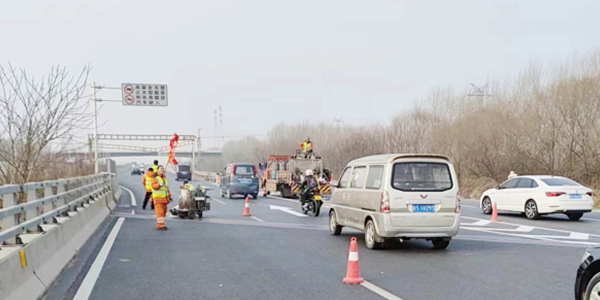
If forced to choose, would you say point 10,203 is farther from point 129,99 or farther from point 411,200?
point 129,99

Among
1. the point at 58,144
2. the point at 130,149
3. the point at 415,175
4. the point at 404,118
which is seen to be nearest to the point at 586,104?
the point at 404,118

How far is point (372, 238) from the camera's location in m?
11.0

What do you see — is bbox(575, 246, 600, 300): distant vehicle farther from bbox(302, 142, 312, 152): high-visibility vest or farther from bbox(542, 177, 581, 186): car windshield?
bbox(302, 142, 312, 152): high-visibility vest

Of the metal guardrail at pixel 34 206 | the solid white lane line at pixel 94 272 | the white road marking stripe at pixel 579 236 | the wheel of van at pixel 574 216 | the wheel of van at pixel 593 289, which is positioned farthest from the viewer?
the wheel of van at pixel 574 216

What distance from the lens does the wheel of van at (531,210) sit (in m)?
17.4

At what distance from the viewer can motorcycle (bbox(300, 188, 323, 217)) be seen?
18734mm

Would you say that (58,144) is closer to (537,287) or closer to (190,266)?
(190,266)

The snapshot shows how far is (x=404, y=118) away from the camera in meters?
45.7

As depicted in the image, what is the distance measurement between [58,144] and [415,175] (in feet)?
37.3

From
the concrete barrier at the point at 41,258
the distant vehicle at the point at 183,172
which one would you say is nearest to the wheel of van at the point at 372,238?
the concrete barrier at the point at 41,258

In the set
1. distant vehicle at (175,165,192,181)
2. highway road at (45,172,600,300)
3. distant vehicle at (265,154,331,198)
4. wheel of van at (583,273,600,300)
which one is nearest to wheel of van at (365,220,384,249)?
highway road at (45,172,600,300)

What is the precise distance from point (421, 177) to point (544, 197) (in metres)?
8.08

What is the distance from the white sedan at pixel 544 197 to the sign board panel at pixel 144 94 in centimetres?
2151

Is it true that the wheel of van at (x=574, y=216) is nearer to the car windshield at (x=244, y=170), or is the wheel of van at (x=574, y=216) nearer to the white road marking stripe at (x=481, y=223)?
the white road marking stripe at (x=481, y=223)
